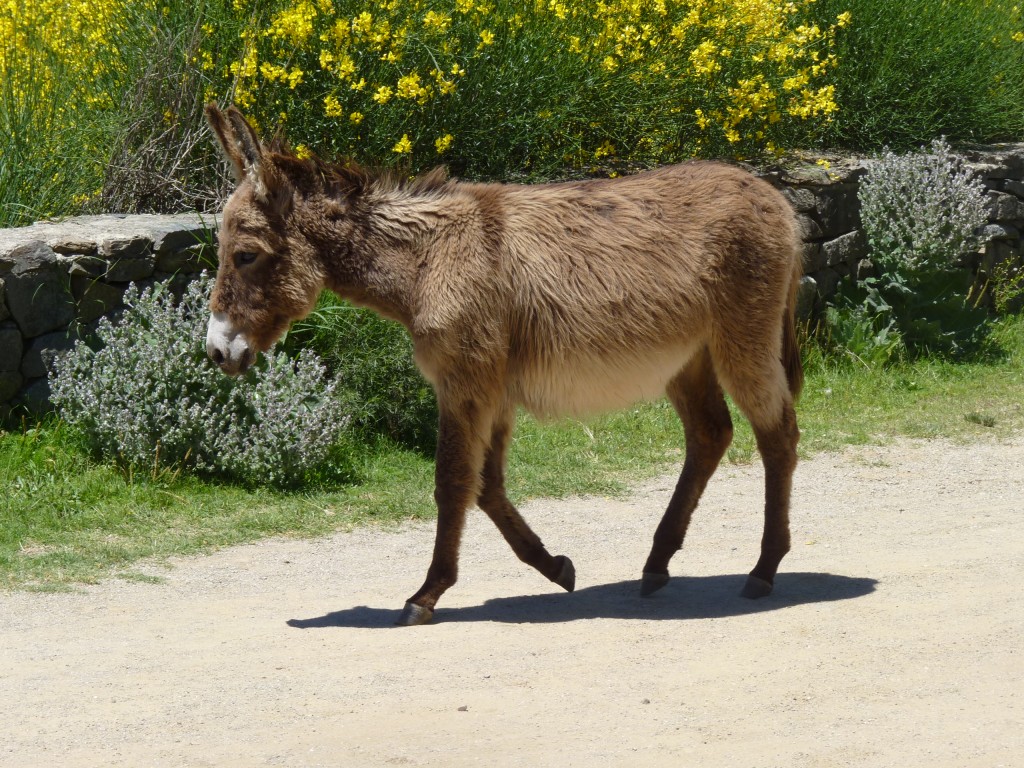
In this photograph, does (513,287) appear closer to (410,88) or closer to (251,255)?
(251,255)

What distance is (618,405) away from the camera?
17.1ft

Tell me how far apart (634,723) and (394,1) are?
5.89 meters

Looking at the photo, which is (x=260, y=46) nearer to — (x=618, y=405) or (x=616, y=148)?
(x=616, y=148)

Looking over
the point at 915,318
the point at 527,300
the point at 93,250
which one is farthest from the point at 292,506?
the point at 915,318

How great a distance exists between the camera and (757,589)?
5.28 m

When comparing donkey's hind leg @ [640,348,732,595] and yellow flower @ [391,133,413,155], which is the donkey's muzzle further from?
yellow flower @ [391,133,413,155]

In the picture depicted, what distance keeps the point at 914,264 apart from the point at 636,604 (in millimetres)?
5555

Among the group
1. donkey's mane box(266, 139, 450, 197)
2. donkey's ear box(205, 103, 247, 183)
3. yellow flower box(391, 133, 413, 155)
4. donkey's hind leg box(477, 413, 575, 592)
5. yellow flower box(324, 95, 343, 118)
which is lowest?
donkey's hind leg box(477, 413, 575, 592)

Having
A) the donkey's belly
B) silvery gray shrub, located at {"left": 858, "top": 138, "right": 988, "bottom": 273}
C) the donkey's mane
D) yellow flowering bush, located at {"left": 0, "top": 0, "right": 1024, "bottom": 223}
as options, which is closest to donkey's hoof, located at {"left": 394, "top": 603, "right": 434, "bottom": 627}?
the donkey's belly

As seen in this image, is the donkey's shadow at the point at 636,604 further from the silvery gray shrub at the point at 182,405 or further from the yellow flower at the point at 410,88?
the yellow flower at the point at 410,88

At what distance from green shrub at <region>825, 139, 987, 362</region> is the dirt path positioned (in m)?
3.32

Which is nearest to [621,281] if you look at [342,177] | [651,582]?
[342,177]

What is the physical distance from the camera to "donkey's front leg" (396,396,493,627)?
16.1ft

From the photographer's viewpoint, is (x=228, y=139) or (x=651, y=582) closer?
(x=228, y=139)
